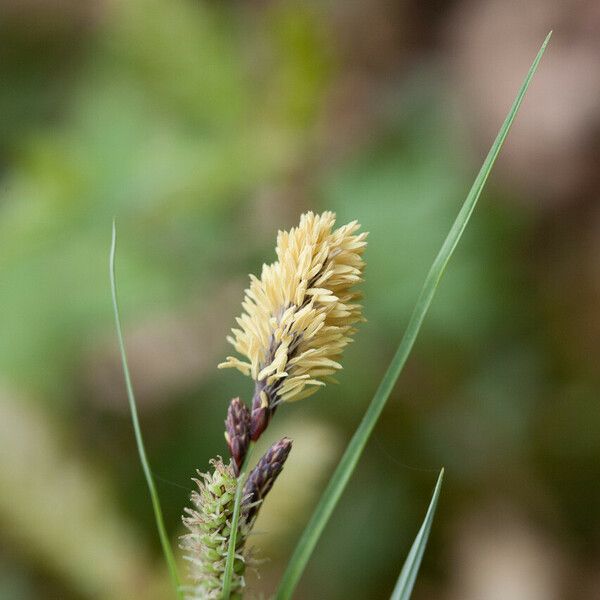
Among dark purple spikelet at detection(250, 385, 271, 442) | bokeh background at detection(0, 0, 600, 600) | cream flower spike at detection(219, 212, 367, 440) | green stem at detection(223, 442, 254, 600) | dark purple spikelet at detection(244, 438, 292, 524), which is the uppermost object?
bokeh background at detection(0, 0, 600, 600)

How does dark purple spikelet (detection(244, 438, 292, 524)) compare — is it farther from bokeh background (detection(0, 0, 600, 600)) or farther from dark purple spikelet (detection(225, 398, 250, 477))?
bokeh background (detection(0, 0, 600, 600))

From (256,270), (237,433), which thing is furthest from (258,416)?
(256,270)

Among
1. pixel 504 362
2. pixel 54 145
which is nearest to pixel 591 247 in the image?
pixel 504 362

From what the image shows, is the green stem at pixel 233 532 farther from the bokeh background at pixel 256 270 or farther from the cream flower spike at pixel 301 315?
the bokeh background at pixel 256 270

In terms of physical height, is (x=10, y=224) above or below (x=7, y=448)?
above

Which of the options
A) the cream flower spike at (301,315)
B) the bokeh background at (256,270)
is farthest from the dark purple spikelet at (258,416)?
the bokeh background at (256,270)

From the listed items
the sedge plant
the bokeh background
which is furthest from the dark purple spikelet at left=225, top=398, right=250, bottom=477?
the bokeh background

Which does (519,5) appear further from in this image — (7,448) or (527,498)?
(7,448)
